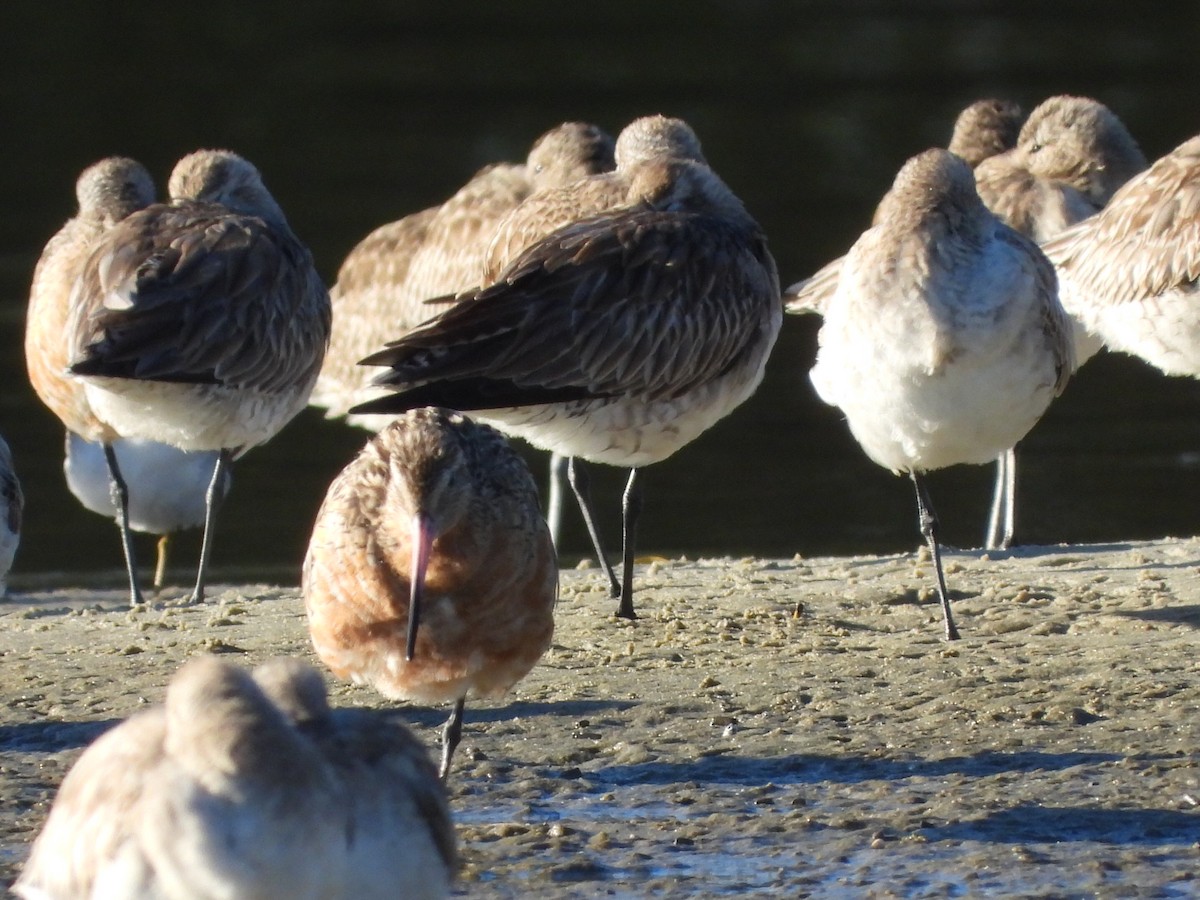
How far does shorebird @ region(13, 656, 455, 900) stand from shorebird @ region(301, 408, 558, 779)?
108 centimetres

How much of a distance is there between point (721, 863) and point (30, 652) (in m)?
2.99

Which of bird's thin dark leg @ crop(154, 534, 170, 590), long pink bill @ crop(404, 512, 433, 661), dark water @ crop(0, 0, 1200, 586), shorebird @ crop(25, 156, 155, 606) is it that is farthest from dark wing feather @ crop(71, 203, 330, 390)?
long pink bill @ crop(404, 512, 433, 661)

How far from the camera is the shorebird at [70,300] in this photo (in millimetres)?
8992

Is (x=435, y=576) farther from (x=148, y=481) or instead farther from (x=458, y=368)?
(x=148, y=481)

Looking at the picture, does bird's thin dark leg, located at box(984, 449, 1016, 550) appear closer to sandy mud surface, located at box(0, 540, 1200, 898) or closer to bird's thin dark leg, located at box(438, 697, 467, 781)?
sandy mud surface, located at box(0, 540, 1200, 898)

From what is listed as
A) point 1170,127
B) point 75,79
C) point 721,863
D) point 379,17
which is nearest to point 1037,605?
point 721,863

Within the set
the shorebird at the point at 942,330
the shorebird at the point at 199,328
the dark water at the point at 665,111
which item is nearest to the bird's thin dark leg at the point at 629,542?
the shorebird at the point at 942,330

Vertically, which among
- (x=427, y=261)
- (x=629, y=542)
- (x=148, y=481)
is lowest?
(x=629, y=542)

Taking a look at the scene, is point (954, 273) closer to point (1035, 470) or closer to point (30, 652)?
point (30, 652)

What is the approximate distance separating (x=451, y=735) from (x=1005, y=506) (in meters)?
5.01

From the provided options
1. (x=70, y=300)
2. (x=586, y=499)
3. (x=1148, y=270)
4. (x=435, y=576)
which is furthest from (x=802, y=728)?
(x=70, y=300)

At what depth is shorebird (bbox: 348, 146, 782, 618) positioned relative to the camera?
7.57 m

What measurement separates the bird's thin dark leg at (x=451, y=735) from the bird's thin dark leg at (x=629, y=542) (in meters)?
1.69

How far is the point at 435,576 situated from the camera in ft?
19.2
